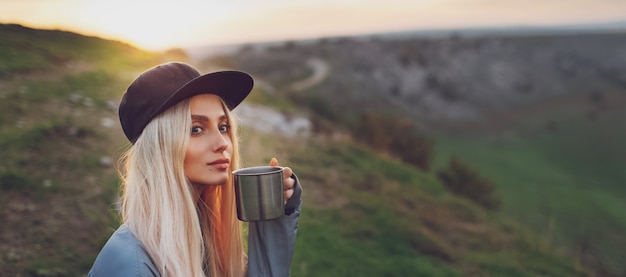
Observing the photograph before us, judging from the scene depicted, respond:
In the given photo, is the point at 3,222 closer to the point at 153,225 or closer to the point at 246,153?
the point at 153,225

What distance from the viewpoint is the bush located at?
1689 cm

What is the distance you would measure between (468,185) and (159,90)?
628 inches

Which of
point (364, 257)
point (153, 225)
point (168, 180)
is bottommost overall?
point (364, 257)

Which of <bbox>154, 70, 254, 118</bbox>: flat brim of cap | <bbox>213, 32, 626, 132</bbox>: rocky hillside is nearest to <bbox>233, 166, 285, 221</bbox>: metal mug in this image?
<bbox>154, 70, 254, 118</bbox>: flat brim of cap

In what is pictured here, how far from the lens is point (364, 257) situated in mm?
7703

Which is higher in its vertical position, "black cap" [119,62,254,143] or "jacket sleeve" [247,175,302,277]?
"black cap" [119,62,254,143]

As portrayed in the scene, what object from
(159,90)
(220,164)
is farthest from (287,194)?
(159,90)

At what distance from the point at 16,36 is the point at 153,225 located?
213 inches

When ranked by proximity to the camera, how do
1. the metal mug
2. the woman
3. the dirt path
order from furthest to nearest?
A: the dirt path → the metal mug → the woman

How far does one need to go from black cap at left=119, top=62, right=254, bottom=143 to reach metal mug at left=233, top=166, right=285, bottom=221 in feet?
1.22

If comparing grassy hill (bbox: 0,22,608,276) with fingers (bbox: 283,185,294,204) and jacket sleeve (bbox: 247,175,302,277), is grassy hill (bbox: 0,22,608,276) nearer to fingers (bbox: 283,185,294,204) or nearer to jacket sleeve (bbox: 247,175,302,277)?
jacket sleeve (bbox: 247,175,302,277)

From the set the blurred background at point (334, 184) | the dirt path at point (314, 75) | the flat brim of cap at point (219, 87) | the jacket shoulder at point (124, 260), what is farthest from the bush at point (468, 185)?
the dirt path at point (314, 75)

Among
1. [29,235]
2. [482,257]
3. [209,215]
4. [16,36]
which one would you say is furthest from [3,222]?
[482,257]

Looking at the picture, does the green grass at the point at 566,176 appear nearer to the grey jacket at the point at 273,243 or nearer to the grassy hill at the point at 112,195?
the grassy hill at the point at 112,195
